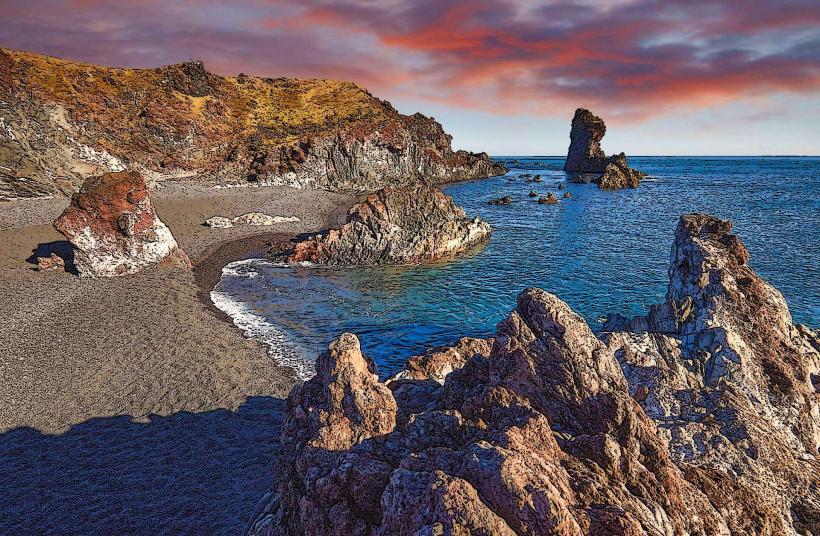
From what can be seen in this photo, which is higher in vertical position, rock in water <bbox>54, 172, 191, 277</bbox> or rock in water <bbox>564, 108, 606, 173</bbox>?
rock in water <bbox>564, 108, 606, 173</bbox>

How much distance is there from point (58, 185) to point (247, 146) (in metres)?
37.4

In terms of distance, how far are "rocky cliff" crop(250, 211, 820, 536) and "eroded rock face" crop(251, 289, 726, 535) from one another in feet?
0.08

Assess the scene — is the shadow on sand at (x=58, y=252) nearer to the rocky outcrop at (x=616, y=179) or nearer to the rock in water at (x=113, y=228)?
the rock in water at (x=113, y=228)

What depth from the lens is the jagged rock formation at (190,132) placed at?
70875mm

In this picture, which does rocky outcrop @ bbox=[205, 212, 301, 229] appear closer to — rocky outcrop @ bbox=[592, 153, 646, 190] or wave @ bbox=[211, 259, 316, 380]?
wave @ bbox=[211, 259, 316, 380]

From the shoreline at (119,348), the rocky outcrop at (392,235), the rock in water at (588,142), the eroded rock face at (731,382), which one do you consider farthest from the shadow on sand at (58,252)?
the rock in water at (588,142)

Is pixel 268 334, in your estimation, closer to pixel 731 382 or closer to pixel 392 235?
pixel 392 235

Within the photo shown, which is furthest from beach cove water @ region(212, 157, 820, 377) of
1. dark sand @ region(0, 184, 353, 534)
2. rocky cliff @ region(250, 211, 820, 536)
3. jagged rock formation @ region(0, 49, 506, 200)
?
jagged rock formation @ region(0, 49, 506, 200)

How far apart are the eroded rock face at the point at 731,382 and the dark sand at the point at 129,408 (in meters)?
11.3

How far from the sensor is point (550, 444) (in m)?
6.86

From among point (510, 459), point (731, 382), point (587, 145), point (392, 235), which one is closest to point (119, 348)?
point (510, 459)

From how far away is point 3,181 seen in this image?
59.5m

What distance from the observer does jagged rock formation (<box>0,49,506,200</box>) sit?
70875 mm

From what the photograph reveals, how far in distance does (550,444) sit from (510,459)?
1.47m
